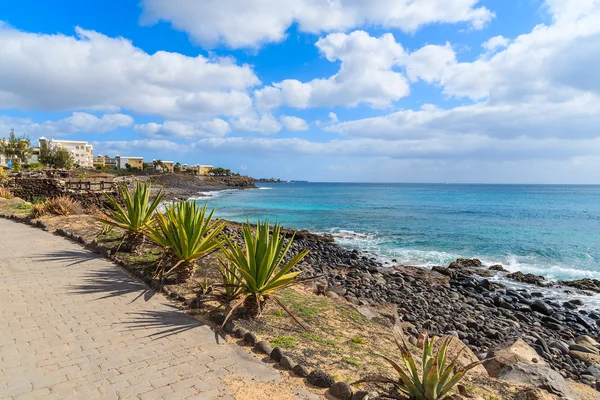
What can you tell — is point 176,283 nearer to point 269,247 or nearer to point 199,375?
point 269,247

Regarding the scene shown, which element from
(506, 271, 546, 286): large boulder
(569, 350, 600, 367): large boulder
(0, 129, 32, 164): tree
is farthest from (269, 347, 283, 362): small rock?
(0, 129, 32, 164): tree

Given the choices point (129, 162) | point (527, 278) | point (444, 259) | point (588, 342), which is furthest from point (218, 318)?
point (129, 162)

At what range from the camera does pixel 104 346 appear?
461 centimetres

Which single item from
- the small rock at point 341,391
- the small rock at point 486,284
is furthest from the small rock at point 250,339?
the small rock at point 486,284

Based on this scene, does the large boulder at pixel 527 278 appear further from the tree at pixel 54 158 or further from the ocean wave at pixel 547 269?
the tree at pixel 54 158

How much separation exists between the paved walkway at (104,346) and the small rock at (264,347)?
0.19m

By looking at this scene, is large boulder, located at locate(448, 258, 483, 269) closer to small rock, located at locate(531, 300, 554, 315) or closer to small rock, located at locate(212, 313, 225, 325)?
small rock, located at locate(531, 300, 554, 315)

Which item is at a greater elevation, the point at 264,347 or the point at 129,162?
the point at 129,162

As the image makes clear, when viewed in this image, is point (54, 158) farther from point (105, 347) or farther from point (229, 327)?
point (229, 327)

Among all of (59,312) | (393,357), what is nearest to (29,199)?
(59,312)

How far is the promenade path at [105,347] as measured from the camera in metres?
3.77

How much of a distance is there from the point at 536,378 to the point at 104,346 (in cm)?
576

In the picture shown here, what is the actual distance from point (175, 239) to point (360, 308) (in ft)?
13.1

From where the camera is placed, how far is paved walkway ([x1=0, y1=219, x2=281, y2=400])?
3.77m
